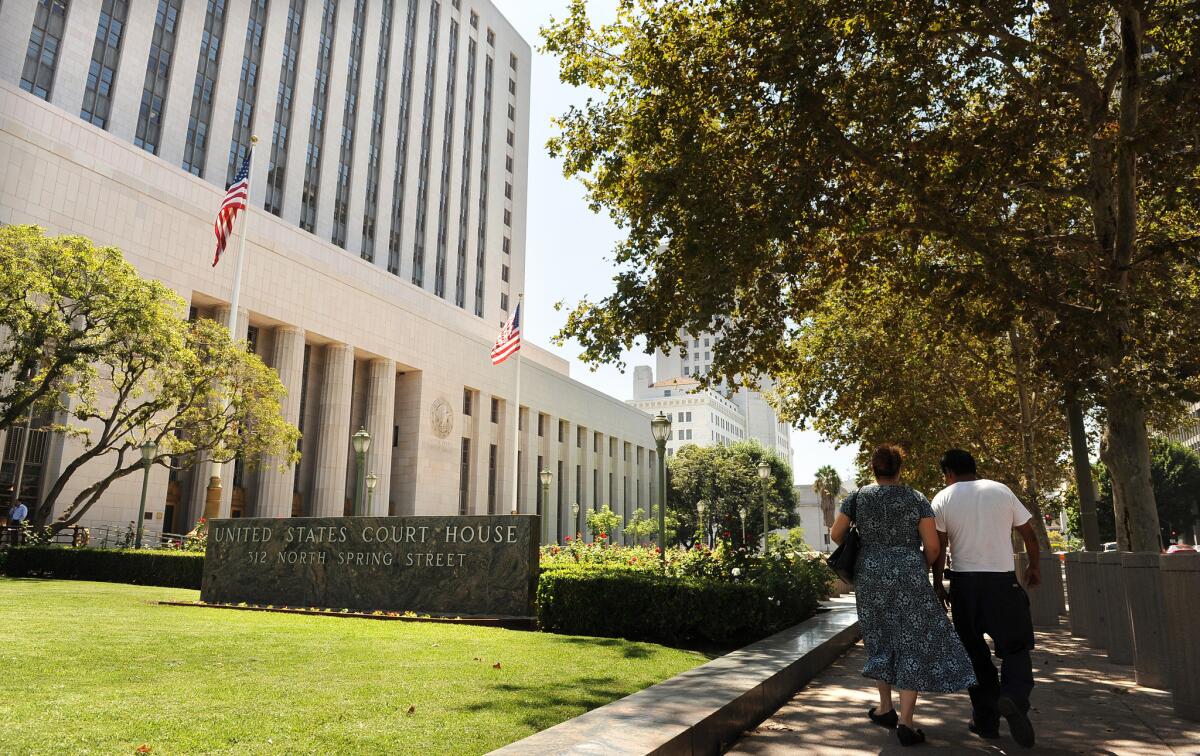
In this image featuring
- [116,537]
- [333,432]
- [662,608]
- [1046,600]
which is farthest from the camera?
[333,432]

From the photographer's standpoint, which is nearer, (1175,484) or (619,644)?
(619,644)

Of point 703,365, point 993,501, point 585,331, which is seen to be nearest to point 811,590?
point 585,331

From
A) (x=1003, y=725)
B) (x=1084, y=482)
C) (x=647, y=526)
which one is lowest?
(x=1003, y=725)

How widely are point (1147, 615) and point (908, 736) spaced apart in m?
3.62

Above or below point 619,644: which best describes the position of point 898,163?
above

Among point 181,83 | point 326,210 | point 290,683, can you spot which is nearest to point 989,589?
point 290,683

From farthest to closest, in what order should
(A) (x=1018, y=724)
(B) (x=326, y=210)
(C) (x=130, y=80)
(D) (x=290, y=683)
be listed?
(B) (x=326, y=210) < (C) (x=130, y=80) < (D) (x=290, y=683) < (A) (x=1018, y=724)

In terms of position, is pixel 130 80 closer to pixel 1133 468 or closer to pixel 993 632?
pixel 1133 468

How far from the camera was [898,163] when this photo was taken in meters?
11.6

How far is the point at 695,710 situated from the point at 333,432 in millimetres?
36234

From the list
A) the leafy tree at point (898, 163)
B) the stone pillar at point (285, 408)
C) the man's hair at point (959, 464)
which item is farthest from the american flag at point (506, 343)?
the man's hair at point (959, 464)

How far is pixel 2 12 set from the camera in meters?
32.2

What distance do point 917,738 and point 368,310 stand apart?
38727 mm

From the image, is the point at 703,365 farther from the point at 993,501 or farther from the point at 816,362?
the point at 993,501
